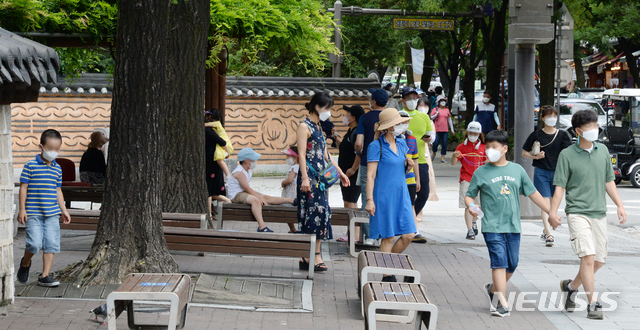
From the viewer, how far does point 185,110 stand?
8.73 metres

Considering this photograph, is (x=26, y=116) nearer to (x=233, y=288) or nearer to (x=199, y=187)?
(x=199, y=187)

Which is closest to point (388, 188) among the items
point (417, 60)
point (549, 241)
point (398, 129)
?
point (398, 129)

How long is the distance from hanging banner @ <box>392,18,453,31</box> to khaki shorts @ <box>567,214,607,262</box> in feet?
55.8

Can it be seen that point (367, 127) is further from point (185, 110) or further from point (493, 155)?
point (493, 155)

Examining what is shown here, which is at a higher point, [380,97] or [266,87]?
[266,87]

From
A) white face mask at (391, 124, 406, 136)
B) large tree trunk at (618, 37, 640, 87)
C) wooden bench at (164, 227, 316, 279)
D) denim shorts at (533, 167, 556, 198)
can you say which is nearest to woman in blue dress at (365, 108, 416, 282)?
white face mask at (391, 124, 406, 136)

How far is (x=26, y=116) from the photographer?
17.8 m

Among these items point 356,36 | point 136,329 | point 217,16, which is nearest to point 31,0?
point 217,16

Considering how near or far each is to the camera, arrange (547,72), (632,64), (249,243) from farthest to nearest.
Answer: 1. (632,64)
2. (547,72)
3. (249,243)

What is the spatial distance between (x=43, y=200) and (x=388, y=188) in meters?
3.05

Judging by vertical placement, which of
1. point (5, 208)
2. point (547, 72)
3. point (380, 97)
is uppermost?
point (547, 72)

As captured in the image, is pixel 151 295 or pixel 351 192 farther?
pixel 351 192

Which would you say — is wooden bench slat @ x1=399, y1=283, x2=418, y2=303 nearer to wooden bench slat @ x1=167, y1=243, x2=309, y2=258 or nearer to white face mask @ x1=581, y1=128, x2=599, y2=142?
wooden bench slat @ x1=167, y1=243, x2=309, y2=258

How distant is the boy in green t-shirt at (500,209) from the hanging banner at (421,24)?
16865mm
